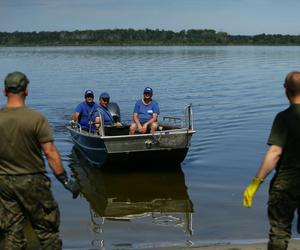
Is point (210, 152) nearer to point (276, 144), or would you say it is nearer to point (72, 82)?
point (276, 144)

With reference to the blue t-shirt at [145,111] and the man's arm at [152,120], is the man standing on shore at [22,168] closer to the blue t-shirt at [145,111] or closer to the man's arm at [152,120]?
the man's arm at [152,120]

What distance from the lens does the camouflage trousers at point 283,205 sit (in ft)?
18.4

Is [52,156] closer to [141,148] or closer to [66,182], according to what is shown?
[66,182]

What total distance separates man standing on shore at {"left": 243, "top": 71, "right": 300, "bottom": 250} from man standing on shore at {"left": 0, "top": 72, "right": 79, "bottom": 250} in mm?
2032

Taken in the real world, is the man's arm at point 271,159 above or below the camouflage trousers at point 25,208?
above

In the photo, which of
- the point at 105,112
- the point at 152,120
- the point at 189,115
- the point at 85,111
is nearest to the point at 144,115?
the point at 152,120

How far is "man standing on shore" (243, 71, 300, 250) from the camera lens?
18.1ft

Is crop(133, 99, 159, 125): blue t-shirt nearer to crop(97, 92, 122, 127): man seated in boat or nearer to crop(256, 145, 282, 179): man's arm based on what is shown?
crop(97, 92, 122, 127): man seated in boat

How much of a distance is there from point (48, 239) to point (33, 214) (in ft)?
1.00

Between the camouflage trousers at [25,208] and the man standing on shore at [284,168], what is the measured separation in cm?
201

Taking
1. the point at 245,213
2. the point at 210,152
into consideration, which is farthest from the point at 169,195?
A: the point at 210,152

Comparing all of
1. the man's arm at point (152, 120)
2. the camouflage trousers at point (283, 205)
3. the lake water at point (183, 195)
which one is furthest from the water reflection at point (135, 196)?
the camouflage trousers at point (283, 205)

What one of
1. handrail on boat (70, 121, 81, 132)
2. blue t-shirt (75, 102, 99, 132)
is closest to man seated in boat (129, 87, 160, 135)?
blue t-shirt (75, 102, 99, 132)

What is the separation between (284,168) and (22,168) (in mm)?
2590
